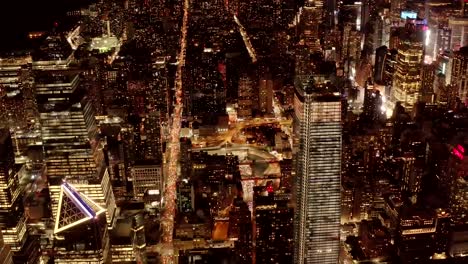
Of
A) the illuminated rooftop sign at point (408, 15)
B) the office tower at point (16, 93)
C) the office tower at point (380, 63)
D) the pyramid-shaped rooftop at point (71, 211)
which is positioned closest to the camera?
the pyramid-shaped rooftop at point (71, 211)

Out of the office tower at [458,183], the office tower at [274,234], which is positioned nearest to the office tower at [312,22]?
the office tower at [458,183]

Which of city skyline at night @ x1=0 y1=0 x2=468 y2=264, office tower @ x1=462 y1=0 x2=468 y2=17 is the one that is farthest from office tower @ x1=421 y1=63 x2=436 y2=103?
office tower @ x1=462 y1=0 x2=468 y2=17

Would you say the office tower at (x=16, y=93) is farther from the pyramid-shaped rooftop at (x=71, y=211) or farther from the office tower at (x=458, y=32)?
the office tower at (x=458, y=32)

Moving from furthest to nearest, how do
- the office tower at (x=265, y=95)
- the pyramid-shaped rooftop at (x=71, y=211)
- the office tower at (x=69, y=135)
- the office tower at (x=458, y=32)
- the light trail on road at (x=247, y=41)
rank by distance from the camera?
the light trail on road at (x=247, y=41)
the office tower at (x=458, y=32)
the office tower at (x=265, y=95)
the office tower at (x=69, y=135)
the pyramid-shaped rooftop at (x=71, y=211)

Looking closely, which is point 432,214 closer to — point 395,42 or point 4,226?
point 4,226

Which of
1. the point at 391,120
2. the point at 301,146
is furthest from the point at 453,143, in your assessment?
the point at 301,146

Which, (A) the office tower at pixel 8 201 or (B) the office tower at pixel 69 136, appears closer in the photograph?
(A) the office tower at pixel 8 201

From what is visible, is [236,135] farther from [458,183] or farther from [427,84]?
[458,183]

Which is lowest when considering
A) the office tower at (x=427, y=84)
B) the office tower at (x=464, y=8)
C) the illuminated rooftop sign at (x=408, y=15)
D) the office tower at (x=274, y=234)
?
the office tower at (x=274, y=234)

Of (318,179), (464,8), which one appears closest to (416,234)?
(318,179)
